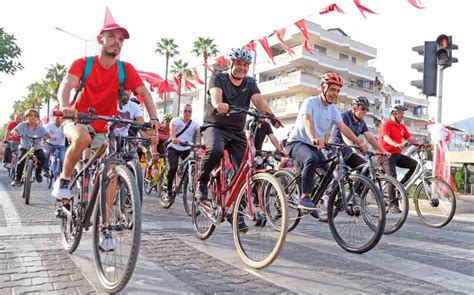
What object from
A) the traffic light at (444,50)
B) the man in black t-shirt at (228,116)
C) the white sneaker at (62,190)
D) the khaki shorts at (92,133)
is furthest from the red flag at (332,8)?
the white sneaker at (62,190)

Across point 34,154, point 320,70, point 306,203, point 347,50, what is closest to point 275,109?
point 320,70

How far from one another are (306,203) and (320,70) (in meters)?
41.3

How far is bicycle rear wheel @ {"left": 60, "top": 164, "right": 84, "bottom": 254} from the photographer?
3768mm

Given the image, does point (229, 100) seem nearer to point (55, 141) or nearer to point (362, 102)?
point (362, 102)

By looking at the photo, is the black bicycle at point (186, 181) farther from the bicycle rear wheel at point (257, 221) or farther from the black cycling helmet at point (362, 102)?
the black cycling helmet at point (362, 102)

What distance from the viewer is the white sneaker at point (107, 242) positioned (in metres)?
3.08

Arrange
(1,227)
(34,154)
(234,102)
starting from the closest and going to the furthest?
1. (234,102)
2. (1,227)
3. (34,154)

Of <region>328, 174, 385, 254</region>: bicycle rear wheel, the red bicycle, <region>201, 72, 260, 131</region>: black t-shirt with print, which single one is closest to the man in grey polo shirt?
<region>328, 174, 385, 254</region>: bicycle rear wheel

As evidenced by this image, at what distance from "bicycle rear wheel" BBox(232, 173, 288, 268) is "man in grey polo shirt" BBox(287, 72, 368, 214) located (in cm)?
114

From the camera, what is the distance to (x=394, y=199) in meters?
5.99

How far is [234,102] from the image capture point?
4.65 meters

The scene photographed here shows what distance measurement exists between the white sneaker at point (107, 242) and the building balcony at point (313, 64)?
130 ft

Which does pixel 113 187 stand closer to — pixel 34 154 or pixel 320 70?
pixel 34 154

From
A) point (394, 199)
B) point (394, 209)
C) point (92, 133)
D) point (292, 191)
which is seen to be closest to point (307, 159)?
point (292, 191)
